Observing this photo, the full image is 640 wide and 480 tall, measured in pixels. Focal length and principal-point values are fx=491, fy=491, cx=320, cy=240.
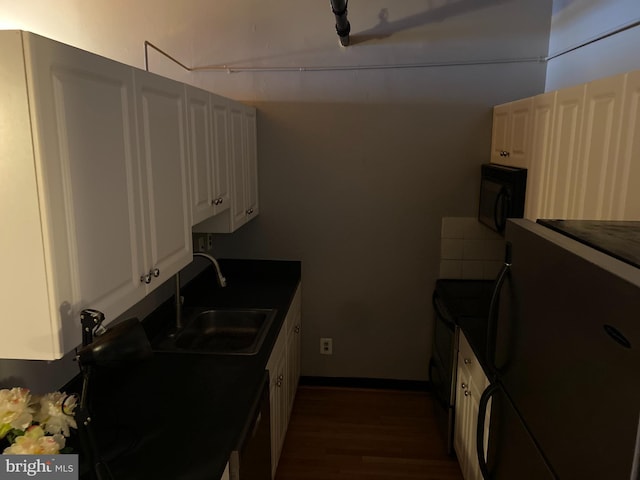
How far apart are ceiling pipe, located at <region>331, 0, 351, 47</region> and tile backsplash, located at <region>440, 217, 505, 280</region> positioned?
1.28 meters

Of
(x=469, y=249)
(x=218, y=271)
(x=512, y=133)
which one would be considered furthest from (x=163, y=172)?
(x=469, y=249)

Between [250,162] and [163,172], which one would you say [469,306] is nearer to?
[250,162]

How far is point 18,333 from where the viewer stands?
1.11 metres

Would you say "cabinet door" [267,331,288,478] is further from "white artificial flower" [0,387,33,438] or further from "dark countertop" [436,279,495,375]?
"white artificial flower" [0,387,33,438]

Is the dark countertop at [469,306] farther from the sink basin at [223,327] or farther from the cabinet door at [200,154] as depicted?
the cabinet door at [200,154]

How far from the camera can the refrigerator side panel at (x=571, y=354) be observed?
78cm

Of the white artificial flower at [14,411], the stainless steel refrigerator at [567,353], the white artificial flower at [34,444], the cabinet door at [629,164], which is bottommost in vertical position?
the white artificial flower at [34,444]

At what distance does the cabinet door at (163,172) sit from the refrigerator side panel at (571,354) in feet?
3.58

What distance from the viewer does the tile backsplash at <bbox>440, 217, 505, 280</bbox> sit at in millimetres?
3186

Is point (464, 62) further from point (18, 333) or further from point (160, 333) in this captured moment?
point (18, 333)

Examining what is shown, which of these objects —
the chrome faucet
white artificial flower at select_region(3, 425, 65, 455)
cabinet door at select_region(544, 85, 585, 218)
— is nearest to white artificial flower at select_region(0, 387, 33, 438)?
white artificial flower at select_region(3, 425, 65, 455)

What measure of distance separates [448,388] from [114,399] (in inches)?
68.8

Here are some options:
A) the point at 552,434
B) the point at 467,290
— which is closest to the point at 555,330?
the point at 552,434

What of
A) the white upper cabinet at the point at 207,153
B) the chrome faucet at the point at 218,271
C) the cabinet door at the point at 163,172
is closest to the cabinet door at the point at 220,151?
the white upper cabinet at the point at 207,153
